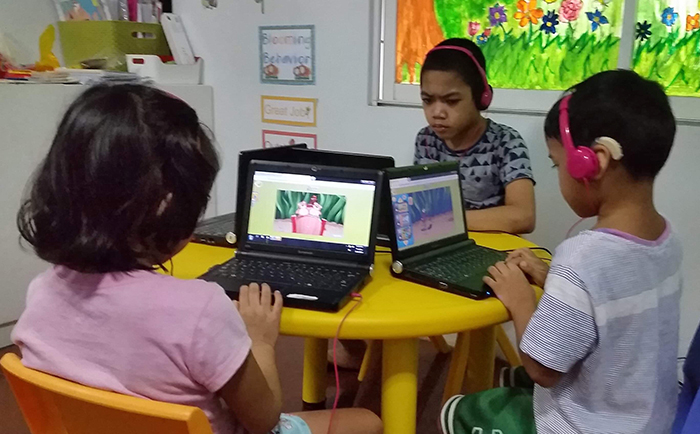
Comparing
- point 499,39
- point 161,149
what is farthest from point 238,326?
point 499,39

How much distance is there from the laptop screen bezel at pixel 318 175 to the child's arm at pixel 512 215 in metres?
0.49

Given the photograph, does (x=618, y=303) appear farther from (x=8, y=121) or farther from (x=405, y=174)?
(x=8, y=121)

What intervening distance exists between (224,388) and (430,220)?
65cm

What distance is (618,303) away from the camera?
930 millimetres

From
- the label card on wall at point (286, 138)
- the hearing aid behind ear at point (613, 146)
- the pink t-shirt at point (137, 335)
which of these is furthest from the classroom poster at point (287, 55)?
the pink t-shirt at point (137, 335)

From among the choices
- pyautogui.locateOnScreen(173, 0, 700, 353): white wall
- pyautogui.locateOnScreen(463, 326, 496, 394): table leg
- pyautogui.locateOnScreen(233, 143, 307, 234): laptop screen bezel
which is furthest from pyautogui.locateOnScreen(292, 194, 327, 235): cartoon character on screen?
pyautogui.locateOnScreen(173, 0, 700, 353): white wall

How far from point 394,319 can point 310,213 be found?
1.10 feet

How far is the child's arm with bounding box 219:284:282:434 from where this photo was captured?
2.70ft

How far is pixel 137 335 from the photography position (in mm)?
753

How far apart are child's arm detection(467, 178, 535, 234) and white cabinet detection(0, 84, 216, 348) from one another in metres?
1.54

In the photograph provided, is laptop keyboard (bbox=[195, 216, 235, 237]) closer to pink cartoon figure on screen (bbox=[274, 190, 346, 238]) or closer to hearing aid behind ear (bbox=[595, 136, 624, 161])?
pink cartoon figure on screen (bbox=[274, 190, 346, 238])

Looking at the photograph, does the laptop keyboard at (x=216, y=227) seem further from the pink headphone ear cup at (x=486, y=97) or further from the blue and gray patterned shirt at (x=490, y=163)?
the pink headphone ear cup at (x=486, y=97)

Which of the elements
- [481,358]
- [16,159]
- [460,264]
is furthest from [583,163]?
[16,159]

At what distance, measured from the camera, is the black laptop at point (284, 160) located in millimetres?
1333
